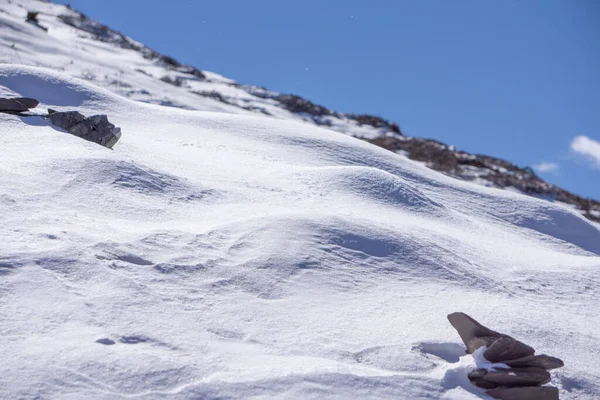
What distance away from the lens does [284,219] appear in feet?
14.0

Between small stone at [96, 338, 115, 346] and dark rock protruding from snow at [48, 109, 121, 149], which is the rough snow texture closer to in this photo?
small stone at [96, 338, 115, 346]

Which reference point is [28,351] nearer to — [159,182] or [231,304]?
[231,304]

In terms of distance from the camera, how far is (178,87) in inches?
682

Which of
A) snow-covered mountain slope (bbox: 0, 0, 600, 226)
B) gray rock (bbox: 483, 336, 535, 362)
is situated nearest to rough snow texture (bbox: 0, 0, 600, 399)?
gray rock (bbox: 483, 336, 535, 362)

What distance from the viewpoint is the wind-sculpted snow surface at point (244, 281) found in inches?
105

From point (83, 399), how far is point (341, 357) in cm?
116

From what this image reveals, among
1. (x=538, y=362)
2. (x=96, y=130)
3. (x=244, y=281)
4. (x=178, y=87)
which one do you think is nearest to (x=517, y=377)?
(x=538, y=362)

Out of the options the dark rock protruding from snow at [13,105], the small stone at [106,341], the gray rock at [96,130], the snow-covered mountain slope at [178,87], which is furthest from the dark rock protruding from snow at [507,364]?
the snow-covered mountain slope at [178,87]

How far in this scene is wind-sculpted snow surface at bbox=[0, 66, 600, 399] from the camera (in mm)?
2674

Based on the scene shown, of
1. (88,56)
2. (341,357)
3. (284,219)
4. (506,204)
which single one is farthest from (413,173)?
(88,56)

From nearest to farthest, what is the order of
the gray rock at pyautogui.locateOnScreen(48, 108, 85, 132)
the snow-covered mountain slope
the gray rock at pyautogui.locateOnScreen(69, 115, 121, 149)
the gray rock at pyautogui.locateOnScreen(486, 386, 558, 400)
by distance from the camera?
the gray rock at pyautogui.locateOnScreen(486, 386, 558, 400), the gray rock at pyautogui.locateOnScreen(69, 115, 121, 149), the gray rock at pyautogui.locateOnScreen(48, 108, 85, 132), the snow-covered mountain slope

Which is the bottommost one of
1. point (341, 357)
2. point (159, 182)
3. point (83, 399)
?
point (83, 399)

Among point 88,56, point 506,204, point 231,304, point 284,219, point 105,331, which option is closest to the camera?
point 105,331

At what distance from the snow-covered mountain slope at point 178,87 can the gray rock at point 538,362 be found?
11.1 m
